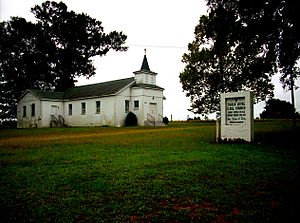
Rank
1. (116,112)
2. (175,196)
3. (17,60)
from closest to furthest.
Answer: (175,196) → (116,112) → (17,60)

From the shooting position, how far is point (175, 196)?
4500 millimetres

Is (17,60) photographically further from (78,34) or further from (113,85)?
(113,85)

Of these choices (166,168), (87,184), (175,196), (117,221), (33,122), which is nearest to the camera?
(117,221)

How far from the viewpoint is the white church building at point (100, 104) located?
3516 centimetres

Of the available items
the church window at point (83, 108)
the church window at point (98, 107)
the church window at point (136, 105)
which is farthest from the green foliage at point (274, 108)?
the church window at point (83, 108)

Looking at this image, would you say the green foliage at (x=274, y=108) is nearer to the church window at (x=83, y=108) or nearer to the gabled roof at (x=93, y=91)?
the gabled roof at (x=93, y=91)

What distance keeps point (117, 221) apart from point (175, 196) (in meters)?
1.28

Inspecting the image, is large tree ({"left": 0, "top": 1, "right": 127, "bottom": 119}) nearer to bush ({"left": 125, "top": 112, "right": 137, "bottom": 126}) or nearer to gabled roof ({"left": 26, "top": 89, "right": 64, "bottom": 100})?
gabled roof ({"left": 26, "top": 89, "right": 64, "bottom": 100})

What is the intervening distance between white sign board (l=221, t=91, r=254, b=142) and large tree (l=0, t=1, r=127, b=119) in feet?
148

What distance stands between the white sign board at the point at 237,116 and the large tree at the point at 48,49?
148 ft

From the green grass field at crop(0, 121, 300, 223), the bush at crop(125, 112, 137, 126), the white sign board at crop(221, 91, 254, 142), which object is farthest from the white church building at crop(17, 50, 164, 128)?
the green grass field at crop(0, 121, 300, 223)

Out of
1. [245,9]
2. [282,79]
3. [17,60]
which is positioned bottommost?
[282,79]

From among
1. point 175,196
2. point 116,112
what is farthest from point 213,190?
point 116,112

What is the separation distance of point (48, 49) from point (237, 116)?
47185 millimetres
